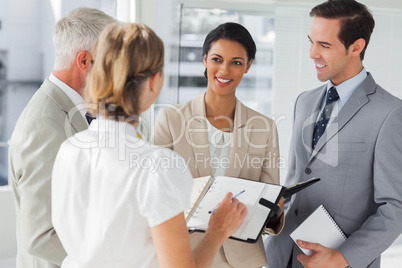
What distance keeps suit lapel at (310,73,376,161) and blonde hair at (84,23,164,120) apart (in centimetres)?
92

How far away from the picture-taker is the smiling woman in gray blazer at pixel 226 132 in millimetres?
1727

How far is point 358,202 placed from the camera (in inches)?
68.2

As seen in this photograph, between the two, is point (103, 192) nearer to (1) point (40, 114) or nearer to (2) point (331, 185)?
(1) point (40, 114)

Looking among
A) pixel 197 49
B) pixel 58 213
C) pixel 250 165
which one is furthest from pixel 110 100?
pixel 197 49

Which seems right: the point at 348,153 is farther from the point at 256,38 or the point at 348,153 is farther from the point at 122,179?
the point at 256,38

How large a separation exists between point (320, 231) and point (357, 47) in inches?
29.5

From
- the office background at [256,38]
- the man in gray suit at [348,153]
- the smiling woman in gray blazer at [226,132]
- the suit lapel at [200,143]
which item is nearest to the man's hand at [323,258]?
the man in gray suit at [348,153]

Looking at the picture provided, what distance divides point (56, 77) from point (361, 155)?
3.74 feet

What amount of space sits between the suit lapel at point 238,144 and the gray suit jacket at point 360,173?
273mm

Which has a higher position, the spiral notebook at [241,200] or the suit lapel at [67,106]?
the suit lapel at [67,106]

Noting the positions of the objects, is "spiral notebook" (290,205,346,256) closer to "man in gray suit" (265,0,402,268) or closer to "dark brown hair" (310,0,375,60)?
"man in gray suit" (265,0,402,268)

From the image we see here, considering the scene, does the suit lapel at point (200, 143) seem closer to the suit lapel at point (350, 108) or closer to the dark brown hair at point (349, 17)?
the suit lapel at point (350, 108)

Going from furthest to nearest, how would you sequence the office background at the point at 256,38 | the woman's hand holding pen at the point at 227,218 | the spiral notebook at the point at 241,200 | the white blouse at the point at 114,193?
the office background at the point at 256,38 < the spiral notebook at the point at 241,200 < the woman's hand holding pen at the point at 227,218 < the white blouse at the point at 114,193

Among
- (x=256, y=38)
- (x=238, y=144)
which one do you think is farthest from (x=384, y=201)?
(x=256, y=38)
